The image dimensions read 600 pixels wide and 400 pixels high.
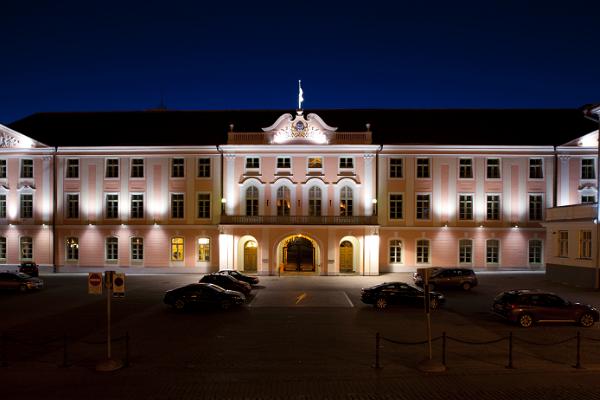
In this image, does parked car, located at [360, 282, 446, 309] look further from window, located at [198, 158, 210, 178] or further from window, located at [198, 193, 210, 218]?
window, located at [198, 158, 210, 178]

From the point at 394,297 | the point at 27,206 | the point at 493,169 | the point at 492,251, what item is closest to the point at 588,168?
the point at 493,169

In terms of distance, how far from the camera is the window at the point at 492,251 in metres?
38.7

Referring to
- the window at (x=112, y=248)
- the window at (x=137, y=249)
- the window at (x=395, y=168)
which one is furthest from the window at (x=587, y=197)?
the window at (x=112, y=248)

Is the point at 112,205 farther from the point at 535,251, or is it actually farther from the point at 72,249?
the point at 535,251

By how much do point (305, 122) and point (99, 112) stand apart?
21.4 meters

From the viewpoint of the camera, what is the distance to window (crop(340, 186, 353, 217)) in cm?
3797

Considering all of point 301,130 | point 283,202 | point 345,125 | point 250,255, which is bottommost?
point 250,255

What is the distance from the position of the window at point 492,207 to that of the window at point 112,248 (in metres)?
30.3

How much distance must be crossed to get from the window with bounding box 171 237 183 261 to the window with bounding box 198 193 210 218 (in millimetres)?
2636

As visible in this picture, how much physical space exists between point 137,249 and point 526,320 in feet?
98.8

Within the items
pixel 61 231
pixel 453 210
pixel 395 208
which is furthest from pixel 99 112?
pixel 453 210

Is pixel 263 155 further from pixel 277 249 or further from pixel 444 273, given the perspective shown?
pixel 444 273

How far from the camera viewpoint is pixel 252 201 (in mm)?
38344

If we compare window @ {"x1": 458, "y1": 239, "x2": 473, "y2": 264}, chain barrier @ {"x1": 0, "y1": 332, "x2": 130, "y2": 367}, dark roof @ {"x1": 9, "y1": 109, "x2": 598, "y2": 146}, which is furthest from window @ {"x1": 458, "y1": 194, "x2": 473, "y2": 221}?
chain barrier @ {"x1": 0, "y1": 332, "x2": 130, "y2": 367}
